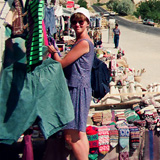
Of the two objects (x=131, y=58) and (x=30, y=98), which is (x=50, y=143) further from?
(x=131, y=58)

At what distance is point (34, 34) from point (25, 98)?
0.50 meters

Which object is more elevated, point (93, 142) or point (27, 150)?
point (27, 150)

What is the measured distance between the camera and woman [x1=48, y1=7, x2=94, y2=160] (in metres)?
2.39

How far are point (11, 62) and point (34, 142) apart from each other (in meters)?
1.47

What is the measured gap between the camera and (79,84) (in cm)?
248

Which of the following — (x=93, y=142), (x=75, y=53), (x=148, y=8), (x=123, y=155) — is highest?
(x=148, y=8)

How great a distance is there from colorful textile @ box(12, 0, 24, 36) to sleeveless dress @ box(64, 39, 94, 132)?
20.8 inches

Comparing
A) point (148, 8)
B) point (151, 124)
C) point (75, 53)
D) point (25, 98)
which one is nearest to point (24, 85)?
point (25, 98)

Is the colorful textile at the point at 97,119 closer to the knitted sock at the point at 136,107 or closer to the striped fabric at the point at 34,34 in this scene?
the knitted sock at the point at 136,107

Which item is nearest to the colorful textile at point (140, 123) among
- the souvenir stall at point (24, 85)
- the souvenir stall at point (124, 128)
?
the souvenir stall at point (124, 128)

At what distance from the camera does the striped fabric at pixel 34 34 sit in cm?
191

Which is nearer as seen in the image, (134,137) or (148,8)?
(134,137)

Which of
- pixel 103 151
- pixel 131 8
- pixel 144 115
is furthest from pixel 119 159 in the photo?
pixel 131 8

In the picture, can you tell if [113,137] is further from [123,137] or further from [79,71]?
[79,71]
